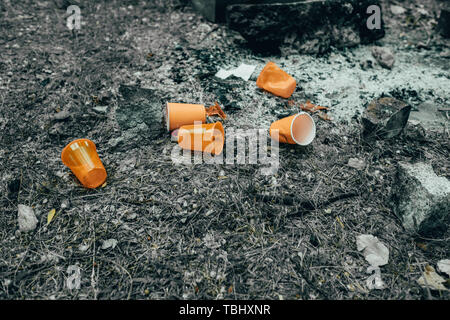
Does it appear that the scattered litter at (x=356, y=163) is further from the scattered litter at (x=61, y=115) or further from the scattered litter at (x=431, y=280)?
the scattered litter at (x=61, y=115)

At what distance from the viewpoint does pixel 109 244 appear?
6.21 feet

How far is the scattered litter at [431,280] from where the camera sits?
175 centimetres

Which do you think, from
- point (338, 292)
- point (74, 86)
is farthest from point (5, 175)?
point (338, 292)

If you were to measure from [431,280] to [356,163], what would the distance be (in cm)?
89

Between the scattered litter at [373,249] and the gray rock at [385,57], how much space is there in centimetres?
211

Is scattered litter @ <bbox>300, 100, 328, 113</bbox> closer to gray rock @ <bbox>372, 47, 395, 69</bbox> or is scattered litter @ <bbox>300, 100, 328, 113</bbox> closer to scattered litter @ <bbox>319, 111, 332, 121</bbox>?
scattered litter @ <bbox>319, 111, 332, 121</bbox>

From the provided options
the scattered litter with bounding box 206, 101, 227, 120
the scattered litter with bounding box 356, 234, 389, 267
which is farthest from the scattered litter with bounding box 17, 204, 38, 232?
the scattered litter with bounding box 356, 234, 389, 267

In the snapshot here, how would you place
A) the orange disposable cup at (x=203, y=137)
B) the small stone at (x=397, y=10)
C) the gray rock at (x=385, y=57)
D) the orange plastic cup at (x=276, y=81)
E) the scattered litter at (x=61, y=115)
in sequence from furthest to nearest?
the small stone at (x=397, y=10) < the gray rock at (x=385, y=57) < the orange plastic cup at (x=276, y=81) < the scattered litter at (x=61, y=115) < the orange disposable cup at (x=203, y=137)

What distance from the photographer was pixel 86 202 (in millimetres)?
2059

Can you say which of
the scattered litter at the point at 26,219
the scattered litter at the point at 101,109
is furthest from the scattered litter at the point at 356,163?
the scattered litter at the point at 26,219
